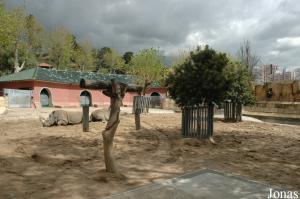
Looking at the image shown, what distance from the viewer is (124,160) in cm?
877

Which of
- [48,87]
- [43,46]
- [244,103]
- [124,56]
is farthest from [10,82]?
[124,56]

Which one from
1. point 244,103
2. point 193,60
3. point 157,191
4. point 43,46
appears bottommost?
point 157,191

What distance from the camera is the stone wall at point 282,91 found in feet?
137

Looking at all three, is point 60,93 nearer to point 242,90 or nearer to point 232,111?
point 232,111

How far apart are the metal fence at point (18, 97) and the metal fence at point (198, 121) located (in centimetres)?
2761

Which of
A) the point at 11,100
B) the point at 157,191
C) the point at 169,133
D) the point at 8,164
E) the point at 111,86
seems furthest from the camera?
the point at 11,100

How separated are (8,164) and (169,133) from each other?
7.44 metres

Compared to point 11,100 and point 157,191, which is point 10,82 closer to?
point 11,100

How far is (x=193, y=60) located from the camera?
39.7ft

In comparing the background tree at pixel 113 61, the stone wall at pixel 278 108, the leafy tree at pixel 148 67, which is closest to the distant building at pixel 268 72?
the background tree at pixel 113 61

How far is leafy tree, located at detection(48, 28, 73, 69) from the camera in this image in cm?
6334

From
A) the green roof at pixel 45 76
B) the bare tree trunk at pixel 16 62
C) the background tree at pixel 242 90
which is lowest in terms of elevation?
the background tree at pixel 242 90

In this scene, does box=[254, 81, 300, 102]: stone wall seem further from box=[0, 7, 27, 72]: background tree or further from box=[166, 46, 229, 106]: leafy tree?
box=[0, 7, 27, 72]: background tree

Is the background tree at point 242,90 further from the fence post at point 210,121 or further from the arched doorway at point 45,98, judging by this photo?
the arched doorway at point 45,98
